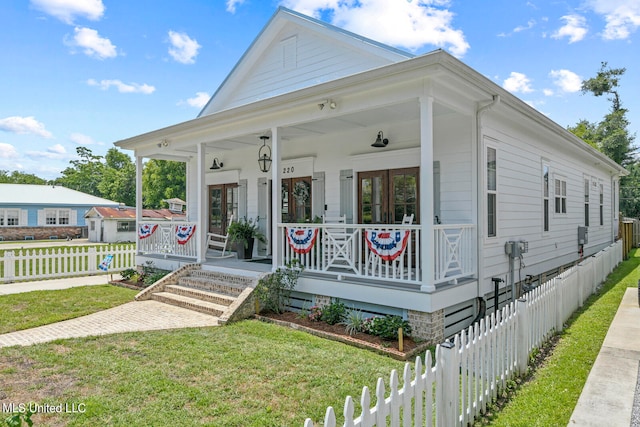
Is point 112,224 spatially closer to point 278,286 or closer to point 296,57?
point 296,57

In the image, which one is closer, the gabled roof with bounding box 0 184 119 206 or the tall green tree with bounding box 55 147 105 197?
the gabled roof with bounding box 0 184 119 206

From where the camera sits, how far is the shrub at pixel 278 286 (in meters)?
6.91

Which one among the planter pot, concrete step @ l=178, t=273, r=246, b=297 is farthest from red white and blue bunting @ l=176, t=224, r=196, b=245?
the planter pot

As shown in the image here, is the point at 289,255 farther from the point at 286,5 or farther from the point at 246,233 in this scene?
the point at 286,5

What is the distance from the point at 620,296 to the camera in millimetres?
8250

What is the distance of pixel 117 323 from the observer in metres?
6.48

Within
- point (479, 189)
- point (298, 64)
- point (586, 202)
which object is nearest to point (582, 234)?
point (586, 202)

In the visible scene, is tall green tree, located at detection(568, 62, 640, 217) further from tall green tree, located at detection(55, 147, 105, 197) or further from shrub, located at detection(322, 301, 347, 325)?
tall green tree, located at detection(55, 147, 105, 197)

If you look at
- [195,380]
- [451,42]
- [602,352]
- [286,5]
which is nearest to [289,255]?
[195,380]

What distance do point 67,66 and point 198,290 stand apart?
1335 cm

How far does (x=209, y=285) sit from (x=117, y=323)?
200 cm

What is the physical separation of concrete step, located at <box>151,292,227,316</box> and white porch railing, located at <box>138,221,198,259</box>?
4.59 ft

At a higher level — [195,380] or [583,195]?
[583,195]

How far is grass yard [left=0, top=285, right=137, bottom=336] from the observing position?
21.6 feet
